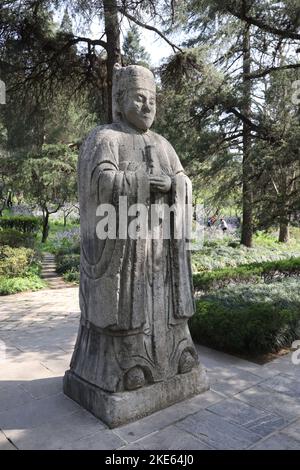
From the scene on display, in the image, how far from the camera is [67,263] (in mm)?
12703

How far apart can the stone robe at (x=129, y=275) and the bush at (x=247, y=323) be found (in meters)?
1.66

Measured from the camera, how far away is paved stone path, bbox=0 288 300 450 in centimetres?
303

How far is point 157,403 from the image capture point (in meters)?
3.46

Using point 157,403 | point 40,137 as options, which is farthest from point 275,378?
point 40,137

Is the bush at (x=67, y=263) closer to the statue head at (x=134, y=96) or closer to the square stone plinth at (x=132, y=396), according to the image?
the square stone plinth at (x=132, y=396)

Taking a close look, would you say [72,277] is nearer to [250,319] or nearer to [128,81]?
[250,319]

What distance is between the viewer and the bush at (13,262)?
10.8 metres

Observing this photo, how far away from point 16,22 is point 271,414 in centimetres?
1036

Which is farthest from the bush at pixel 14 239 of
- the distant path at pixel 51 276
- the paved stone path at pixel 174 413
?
the paved stone path at pixel 174 413

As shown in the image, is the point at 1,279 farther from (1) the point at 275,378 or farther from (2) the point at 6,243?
(1) the point at 275,378

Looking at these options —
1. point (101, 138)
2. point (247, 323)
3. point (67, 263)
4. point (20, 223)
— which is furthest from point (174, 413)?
point (20, 223)

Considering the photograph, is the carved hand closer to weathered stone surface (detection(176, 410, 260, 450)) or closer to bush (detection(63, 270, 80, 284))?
weathered stone surface (detection(176, 410, 260, 450))
